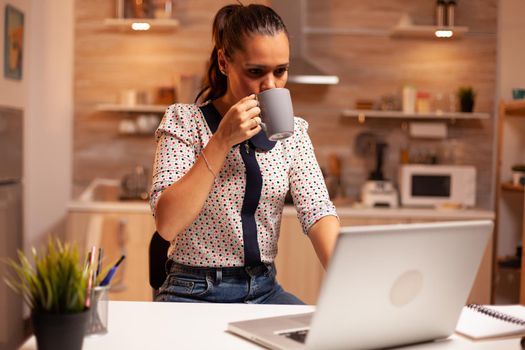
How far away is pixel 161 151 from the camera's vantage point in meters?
1.76

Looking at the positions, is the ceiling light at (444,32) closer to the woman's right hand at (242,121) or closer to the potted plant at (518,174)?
the potted plant at (518,174)

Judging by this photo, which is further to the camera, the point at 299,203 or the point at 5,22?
the point at 5,22

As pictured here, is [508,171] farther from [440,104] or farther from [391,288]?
[391,288]

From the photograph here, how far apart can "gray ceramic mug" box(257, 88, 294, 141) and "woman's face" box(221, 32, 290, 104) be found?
0.43 ft

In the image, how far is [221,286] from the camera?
5.72 feet

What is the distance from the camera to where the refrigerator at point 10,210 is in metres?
3.48

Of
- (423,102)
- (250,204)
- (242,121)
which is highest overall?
(423,102)

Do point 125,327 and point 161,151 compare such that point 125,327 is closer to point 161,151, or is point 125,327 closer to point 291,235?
point 161,151

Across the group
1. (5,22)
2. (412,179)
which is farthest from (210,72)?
(412,179)

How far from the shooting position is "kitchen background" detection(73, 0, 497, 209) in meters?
4.41

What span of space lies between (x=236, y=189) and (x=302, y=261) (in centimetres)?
215

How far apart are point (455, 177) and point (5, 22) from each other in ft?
8.51

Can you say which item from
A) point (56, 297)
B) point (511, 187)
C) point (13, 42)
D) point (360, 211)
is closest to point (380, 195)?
point (360, 211)

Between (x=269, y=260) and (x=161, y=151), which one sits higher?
(x=161, y=151)
